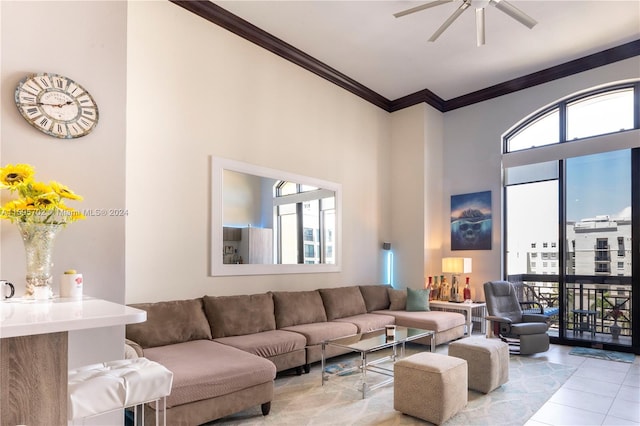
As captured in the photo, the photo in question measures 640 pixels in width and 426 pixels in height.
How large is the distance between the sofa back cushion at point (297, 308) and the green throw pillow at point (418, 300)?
1.45 meters

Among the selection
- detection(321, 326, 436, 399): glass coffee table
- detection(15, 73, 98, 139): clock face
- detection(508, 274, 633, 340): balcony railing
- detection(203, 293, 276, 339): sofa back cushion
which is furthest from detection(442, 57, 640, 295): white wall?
detection(15, 73, 98, 139): clock face

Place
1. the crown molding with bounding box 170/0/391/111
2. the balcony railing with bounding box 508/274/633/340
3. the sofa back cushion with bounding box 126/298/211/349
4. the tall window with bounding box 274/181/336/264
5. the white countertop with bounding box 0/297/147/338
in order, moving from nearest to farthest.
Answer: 1. the white countertop with bounding box 0/297/147/338
2. the sofa back cushion with bounding box 126/298/211/349
3. the crown molding with bounding box 170/0/391/111
4. the tall window with bounding box 274/181/336/264
5. the balcony railing with bounding box 508/274/633/340

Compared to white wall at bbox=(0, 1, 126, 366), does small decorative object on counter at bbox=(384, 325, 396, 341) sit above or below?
below

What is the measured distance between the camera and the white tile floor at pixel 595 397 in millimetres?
3047

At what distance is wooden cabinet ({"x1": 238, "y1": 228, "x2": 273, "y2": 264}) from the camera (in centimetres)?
449

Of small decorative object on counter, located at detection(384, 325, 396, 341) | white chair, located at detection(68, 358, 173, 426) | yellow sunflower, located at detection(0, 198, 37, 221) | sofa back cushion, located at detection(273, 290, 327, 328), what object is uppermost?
yellow sunflower, located at detection(0, 198, 37, 221)

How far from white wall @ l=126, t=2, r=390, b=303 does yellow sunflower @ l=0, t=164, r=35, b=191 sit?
73.1 inches

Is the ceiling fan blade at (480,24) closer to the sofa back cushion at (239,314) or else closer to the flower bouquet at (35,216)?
the sofa back cushion at (239,314)

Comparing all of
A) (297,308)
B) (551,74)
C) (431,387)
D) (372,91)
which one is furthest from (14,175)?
(551,74)

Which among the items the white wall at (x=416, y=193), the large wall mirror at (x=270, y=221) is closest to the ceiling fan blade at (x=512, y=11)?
the white wall at (x=416, y=193)

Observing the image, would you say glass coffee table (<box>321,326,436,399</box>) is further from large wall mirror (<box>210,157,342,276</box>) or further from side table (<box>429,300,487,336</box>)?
side table (<box>429,300,487,336</box>)

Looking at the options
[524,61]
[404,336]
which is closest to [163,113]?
[404,336]

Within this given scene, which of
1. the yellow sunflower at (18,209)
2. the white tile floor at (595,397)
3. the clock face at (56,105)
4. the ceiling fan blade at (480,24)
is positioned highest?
the ceiling fan blade at (480,24)

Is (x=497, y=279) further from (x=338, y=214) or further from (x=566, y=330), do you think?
(x=338, y=214)
